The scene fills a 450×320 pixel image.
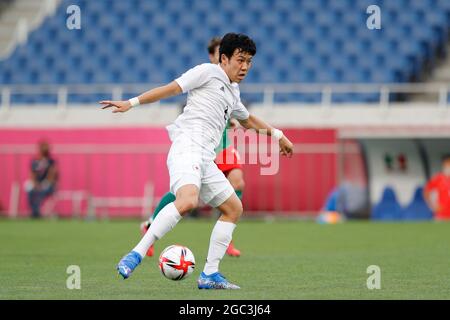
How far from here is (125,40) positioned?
2686 cm

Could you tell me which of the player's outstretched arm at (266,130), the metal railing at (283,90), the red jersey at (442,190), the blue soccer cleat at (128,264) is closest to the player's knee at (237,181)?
the player's outstretched arm at (266,130)

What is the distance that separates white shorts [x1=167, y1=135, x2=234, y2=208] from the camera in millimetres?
8242

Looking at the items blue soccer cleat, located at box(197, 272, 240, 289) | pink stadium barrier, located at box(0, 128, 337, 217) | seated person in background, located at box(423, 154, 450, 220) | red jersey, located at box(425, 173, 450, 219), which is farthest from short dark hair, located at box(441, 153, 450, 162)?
blue soccer cleat, located at box(197, 272, 240, 289)

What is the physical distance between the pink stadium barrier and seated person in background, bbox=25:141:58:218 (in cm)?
66

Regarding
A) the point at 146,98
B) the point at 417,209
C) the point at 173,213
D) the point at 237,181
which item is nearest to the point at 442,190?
the point at 417,209

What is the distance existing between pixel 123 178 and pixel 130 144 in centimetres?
74

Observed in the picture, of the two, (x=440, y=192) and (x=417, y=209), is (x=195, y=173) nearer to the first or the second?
(x=440, y=192)

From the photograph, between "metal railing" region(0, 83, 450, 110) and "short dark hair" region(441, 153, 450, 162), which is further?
"metal railing" region(0, 83, 450, 110)

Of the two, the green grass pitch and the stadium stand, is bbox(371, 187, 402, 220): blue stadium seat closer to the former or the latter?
the green grass pitch

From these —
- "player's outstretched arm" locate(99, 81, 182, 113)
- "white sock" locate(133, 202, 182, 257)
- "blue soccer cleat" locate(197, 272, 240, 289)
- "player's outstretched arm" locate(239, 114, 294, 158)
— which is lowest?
"blue soccer cleat" locate(197, 272, 240, 289)

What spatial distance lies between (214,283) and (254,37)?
1779 cm

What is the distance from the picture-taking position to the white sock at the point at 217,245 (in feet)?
27.8
